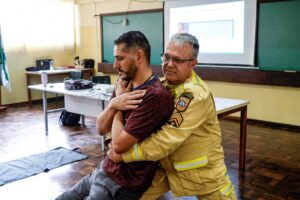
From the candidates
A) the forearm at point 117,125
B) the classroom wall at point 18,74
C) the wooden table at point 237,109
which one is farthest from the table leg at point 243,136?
Result: the classroom wall at point 18,74

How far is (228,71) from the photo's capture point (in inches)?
204

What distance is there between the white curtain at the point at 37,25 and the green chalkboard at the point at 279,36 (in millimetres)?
4338

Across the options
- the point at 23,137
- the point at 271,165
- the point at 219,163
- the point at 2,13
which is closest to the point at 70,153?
the point at 23,137

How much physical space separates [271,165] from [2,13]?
544cm

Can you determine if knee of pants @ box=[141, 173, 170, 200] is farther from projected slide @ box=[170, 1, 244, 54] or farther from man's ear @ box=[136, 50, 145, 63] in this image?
projected slide @ box=[170, 1, 244, 54]

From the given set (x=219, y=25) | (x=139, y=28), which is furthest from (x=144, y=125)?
(x=139, y=28)

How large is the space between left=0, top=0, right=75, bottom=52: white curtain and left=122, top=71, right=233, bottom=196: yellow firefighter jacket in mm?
5796

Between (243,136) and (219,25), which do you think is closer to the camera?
(243,136)

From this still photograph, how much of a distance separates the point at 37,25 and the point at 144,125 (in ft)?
20.2

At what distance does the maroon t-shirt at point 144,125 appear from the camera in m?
1.36

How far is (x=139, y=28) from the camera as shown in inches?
249

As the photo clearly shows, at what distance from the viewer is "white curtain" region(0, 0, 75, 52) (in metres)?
6.42

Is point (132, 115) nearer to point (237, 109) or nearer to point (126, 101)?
point (126, 101)

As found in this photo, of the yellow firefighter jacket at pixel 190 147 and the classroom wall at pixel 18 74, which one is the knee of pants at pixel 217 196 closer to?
the yellow firefighter jacket at pixel 190 147
